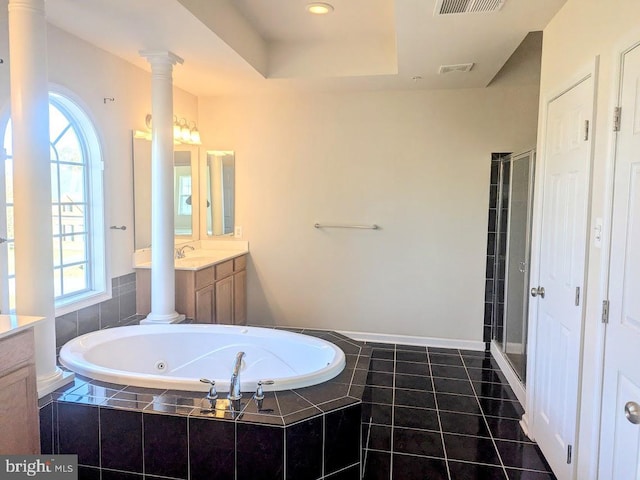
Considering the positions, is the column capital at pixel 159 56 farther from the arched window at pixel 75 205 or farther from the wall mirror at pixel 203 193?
the wall mirror at pixel 203 193

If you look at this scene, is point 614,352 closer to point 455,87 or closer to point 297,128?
point 455,87

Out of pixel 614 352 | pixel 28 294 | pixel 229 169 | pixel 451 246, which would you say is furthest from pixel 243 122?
pixel 614 352

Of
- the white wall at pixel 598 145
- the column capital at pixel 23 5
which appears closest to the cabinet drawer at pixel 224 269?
the column capital at pixel 23 5

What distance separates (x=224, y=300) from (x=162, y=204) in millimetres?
1162

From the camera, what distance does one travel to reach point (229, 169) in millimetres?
4617

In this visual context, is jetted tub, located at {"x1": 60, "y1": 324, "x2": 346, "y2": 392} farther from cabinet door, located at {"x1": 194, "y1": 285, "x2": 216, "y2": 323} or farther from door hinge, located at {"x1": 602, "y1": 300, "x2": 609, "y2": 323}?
door hinge, located at {"x1": 602, "y1": 300, "x2": 609, "y2": 323}

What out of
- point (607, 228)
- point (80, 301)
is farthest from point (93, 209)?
point (607, 228)

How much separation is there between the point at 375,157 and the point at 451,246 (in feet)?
3.63

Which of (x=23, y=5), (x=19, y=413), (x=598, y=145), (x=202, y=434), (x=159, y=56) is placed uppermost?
(x=159, y=56)

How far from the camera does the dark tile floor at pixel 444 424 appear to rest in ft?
7.89

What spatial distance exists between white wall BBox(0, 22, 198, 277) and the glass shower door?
300 cm

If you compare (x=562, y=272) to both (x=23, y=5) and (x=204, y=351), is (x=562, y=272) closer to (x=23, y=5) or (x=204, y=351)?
(x=204, y=351)

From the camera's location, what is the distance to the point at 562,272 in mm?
2266

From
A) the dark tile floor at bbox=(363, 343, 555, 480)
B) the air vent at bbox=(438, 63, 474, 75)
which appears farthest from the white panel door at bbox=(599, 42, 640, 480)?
the air vent at bbox=(438, 63, 474, 75)
